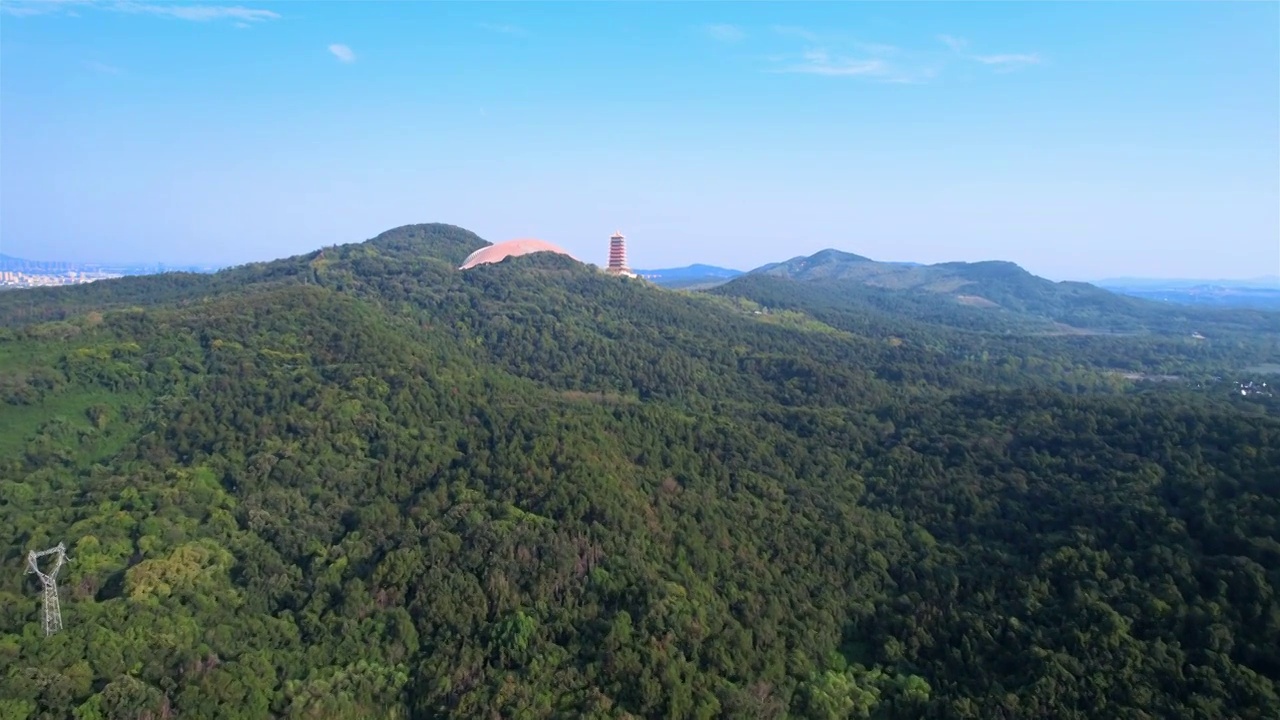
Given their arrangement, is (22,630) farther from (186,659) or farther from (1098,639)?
(1098,639)

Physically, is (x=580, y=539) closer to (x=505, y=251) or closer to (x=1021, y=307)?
(x=505, y=251)

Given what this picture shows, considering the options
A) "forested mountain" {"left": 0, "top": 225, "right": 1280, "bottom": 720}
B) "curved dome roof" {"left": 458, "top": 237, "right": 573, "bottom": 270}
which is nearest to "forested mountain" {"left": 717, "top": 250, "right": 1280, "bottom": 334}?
"curved dome roof" {"left": 458, "top": 237, "right": 573, "bottom": 270}

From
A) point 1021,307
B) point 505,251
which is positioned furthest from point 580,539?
point 1021,307

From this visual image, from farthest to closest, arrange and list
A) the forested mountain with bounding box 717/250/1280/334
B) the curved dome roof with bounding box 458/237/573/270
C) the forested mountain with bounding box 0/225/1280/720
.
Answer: the forested mountain with bounding box 717/250/1280/334 < the curved dome roof with bounding box 458/237/573/270 < the forested mountain with bounding box 0/225/1280/720

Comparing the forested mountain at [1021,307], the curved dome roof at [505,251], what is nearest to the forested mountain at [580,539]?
the curved dome roof at [505,251]

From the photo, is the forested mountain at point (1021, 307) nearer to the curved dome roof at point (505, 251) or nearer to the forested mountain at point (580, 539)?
the curved dome roof at point (505, 251)

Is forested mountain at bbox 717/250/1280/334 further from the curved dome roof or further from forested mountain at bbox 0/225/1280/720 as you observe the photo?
forested mountain at bbox 0/225/1280/720
